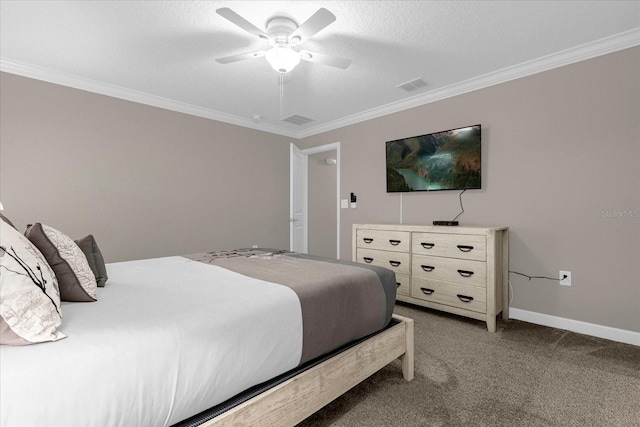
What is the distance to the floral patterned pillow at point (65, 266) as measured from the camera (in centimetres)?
120

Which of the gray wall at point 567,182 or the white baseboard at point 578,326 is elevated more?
the gray wall at point 567,182

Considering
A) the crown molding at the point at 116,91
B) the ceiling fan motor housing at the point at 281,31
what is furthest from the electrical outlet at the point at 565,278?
the crown molding at the point at 116,91

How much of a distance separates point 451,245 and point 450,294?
46cm

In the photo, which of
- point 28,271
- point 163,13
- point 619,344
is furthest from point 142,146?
point 619,344

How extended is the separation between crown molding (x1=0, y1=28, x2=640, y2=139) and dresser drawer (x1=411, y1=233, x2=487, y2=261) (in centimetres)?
159

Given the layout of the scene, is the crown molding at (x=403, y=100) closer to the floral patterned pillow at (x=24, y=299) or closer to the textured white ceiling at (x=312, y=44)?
the textured white ceiling at (x=312, y=44)

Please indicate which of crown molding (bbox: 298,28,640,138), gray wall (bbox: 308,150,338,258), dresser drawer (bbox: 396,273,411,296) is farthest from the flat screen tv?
gray wall (bbox: 308,150,338,258)

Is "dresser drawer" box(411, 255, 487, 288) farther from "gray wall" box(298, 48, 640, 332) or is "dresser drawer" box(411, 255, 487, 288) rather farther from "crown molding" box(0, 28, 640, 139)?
"crown molding" box(0, 28, 640, 139)

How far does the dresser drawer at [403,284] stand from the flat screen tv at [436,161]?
1.04m

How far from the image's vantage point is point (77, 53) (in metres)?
2.54

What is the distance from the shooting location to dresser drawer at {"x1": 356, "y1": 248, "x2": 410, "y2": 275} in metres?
3.13

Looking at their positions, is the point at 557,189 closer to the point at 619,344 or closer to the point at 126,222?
the point at 619,344

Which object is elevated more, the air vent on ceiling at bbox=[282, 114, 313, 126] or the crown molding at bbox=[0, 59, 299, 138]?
the air vent on ceiling at bbox=[282, 114, 313, 126]

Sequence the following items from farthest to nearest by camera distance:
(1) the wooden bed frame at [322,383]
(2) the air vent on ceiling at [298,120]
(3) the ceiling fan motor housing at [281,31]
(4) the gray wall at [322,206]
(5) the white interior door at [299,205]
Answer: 1. (4) the gray wall at [322,206]
2. (5) the white interior door at [299,205]
3. (2) the air vent on ceiling at [298,120]
4. (3) the ceiling fan motor housing at [281,31]
5. (1) the wooden bed frame at [322,383]
